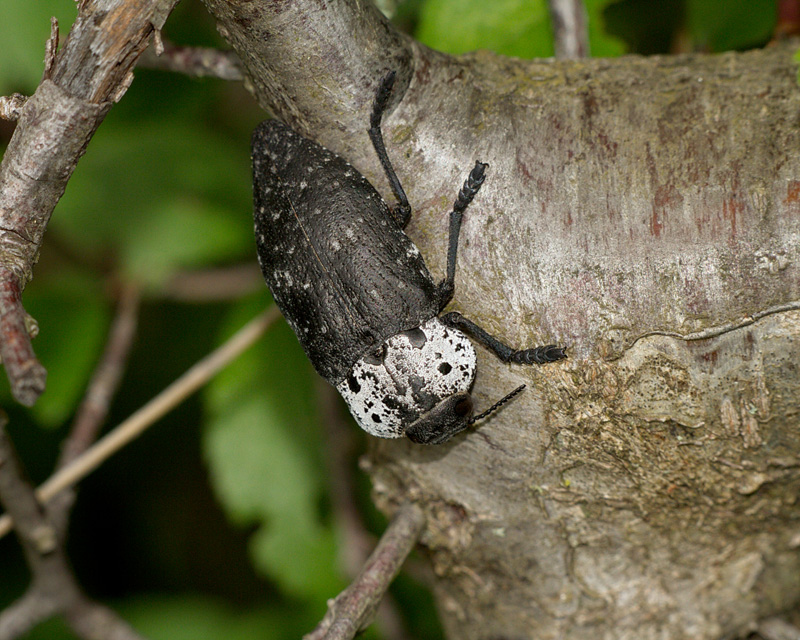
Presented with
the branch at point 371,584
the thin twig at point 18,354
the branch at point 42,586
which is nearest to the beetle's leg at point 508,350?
the branch at point 371,584

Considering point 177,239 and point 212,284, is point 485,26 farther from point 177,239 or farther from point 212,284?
point 212,284

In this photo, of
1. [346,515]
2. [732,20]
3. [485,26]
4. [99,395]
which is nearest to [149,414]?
[99,395]

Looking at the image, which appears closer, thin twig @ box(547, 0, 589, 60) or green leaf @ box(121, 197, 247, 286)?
thin twig @ box(547, 0, 589, 60)

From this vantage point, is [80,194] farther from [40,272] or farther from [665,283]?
[665,283]

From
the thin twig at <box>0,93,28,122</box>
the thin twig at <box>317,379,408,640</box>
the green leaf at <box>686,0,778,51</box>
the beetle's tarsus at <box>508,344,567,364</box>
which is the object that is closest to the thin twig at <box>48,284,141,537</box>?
the thin twig at <box>317,379,408,640</box>

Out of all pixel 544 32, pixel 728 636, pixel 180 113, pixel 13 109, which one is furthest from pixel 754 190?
pixel 180 113

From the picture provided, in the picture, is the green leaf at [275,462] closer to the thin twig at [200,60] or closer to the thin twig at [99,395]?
the thin twig at [99,395]

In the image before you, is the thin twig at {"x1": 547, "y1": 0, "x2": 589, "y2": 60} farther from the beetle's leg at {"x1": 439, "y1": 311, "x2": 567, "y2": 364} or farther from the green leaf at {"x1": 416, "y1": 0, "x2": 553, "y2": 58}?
the beetle's leg at {"x1": 439, "y1": 311, "x2": 567, "y2": 364}
